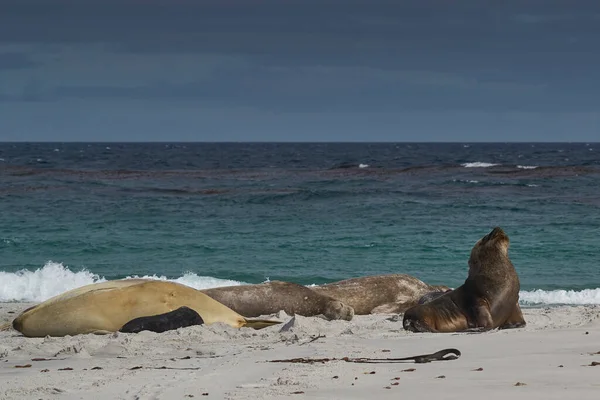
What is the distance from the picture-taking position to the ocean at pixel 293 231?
17.5 m

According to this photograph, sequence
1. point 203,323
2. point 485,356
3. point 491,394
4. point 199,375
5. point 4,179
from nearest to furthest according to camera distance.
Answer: point 491,394
point 199,375
point 485,356
point 203,323
point 4,179

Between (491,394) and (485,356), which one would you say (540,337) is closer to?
(485,356)

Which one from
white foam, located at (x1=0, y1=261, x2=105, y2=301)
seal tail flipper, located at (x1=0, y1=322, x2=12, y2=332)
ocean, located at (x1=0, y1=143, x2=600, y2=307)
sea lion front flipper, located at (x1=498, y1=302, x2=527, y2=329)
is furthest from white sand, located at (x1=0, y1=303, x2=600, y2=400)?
ocean, located at (x1=0, y1=143, x2=600, y2=307)

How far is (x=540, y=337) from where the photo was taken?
8250 millimetres

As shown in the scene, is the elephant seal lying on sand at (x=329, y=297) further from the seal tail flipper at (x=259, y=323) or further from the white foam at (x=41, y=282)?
the white foam at (x=41, y=282)

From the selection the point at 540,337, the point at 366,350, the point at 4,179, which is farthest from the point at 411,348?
the point at 4,179

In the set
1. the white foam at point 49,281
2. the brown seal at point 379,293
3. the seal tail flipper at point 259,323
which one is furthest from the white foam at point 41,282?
the seal tail flipper at point 259,323

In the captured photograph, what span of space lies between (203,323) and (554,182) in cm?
3011

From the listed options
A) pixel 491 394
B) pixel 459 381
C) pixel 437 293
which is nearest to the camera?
pixel 491 394

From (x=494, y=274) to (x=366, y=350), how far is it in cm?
260

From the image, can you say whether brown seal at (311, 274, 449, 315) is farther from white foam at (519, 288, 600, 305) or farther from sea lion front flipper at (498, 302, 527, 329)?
white foam at (519, 288, 600, 305)

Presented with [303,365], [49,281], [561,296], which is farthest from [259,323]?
[49,281]

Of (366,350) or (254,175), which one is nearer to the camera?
(366,350)

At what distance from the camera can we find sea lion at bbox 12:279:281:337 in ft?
31.9
